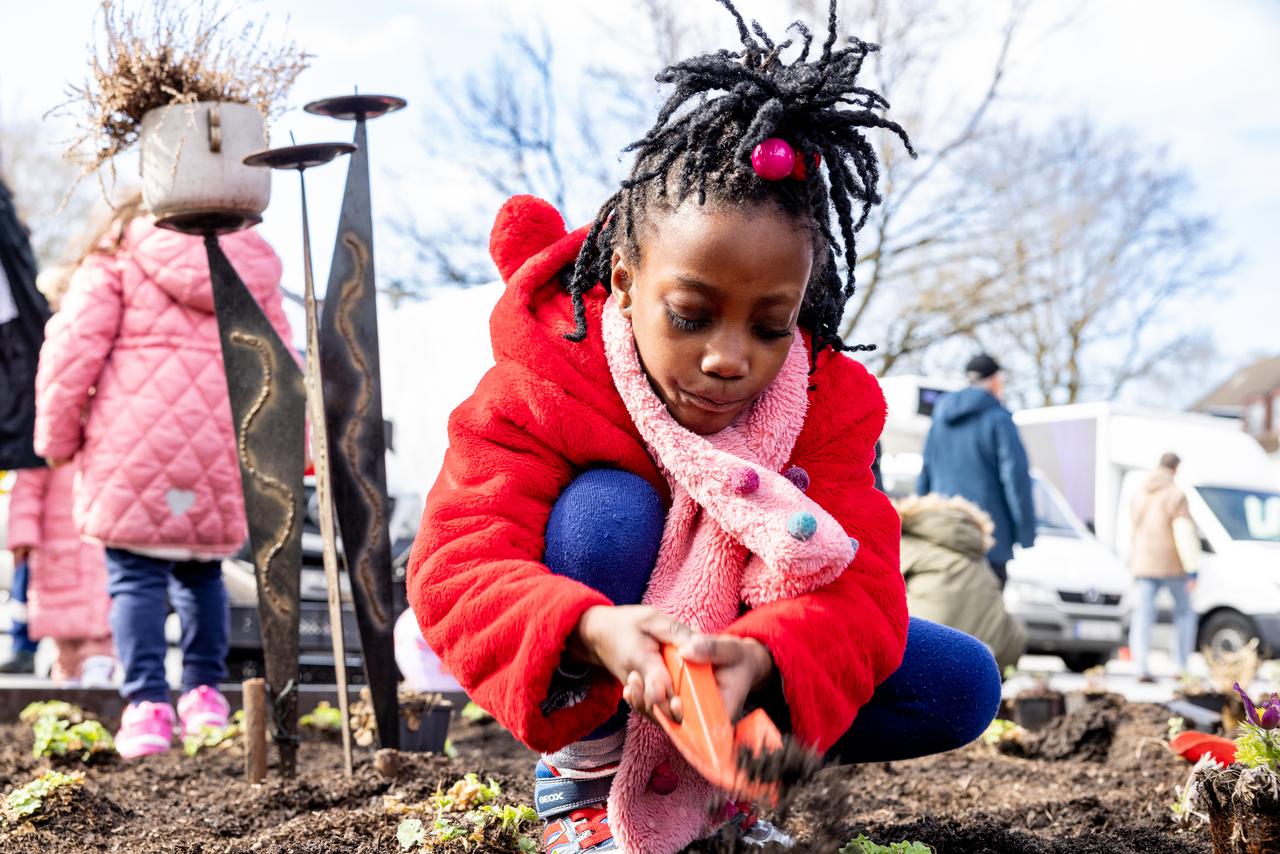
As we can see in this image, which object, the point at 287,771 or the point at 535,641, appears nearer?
the point at 535,641

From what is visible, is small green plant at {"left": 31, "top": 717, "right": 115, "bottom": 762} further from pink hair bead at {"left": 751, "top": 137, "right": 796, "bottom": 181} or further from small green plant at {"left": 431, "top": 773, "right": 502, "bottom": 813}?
pink hair bead at {"left": 751, "top": 137, "right": 796, "bottom": 181}

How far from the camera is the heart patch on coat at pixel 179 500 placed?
417 centimetres

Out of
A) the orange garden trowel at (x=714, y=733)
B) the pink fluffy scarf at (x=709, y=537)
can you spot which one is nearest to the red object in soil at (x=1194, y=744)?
the pink fluffy scarf at (x=709, y=537)

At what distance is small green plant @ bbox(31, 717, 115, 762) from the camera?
3.53 metres

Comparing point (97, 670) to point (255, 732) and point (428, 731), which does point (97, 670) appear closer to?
point (428, 731)

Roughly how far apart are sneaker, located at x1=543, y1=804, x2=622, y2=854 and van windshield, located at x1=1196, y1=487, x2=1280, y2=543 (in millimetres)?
11280

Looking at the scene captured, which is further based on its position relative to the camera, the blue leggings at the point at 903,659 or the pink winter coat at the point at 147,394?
the pink winter coat at the point at 147,394

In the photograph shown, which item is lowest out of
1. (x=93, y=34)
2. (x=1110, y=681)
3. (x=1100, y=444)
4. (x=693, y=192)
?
(x=1110, y=681)

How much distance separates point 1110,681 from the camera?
1004cm

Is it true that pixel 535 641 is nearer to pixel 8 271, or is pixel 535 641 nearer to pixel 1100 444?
Answer: pixel 8 271

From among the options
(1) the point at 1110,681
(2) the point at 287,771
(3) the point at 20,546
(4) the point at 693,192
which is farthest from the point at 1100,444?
(4) the point at 693,192

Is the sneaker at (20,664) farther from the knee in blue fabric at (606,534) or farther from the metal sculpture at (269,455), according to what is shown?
the knee in blue fabric at (606,534)

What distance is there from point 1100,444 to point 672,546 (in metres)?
13.3

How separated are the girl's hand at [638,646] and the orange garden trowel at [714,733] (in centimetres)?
1
